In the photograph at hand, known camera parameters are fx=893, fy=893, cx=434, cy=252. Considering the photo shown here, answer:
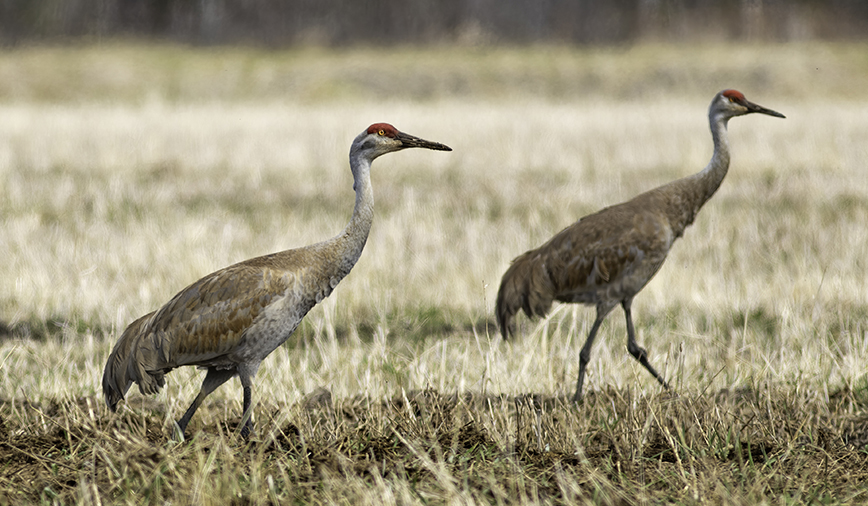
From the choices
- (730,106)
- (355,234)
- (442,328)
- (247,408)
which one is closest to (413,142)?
(355,234)

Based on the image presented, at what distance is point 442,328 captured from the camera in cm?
629

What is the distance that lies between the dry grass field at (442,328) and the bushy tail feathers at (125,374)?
13 centimetres

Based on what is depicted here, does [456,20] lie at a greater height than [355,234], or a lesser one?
greater

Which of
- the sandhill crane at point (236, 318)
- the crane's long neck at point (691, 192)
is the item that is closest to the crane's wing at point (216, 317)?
the sandhill crane at point (236, 318)

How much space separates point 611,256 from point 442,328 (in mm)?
1621

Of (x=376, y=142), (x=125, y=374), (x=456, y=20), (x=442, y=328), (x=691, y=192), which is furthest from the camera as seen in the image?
(x=456, y=20)

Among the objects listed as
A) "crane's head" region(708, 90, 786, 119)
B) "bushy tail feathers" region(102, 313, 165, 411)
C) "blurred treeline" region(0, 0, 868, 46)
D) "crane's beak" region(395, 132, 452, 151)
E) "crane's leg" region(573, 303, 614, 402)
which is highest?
"blurred treeline" region(0, 0, 868, 46)

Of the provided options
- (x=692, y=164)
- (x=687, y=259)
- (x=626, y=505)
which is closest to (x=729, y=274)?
(x=687, y=259)

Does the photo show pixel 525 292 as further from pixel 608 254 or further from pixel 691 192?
pixel 691 192

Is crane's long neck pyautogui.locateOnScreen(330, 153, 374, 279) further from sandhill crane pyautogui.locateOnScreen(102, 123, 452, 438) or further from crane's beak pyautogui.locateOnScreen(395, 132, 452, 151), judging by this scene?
crane's beak pyautogui.locateOnScreen(395, 132, 452, 151)

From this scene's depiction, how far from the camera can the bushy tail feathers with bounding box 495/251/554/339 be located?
209 inches

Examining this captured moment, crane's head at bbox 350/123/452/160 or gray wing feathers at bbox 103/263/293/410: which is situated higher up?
crane's head at bbox 350/123/452/160

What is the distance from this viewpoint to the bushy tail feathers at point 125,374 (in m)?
4.09

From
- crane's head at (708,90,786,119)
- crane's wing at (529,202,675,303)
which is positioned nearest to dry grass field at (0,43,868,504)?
crane's wing at (529,202,675,303)
